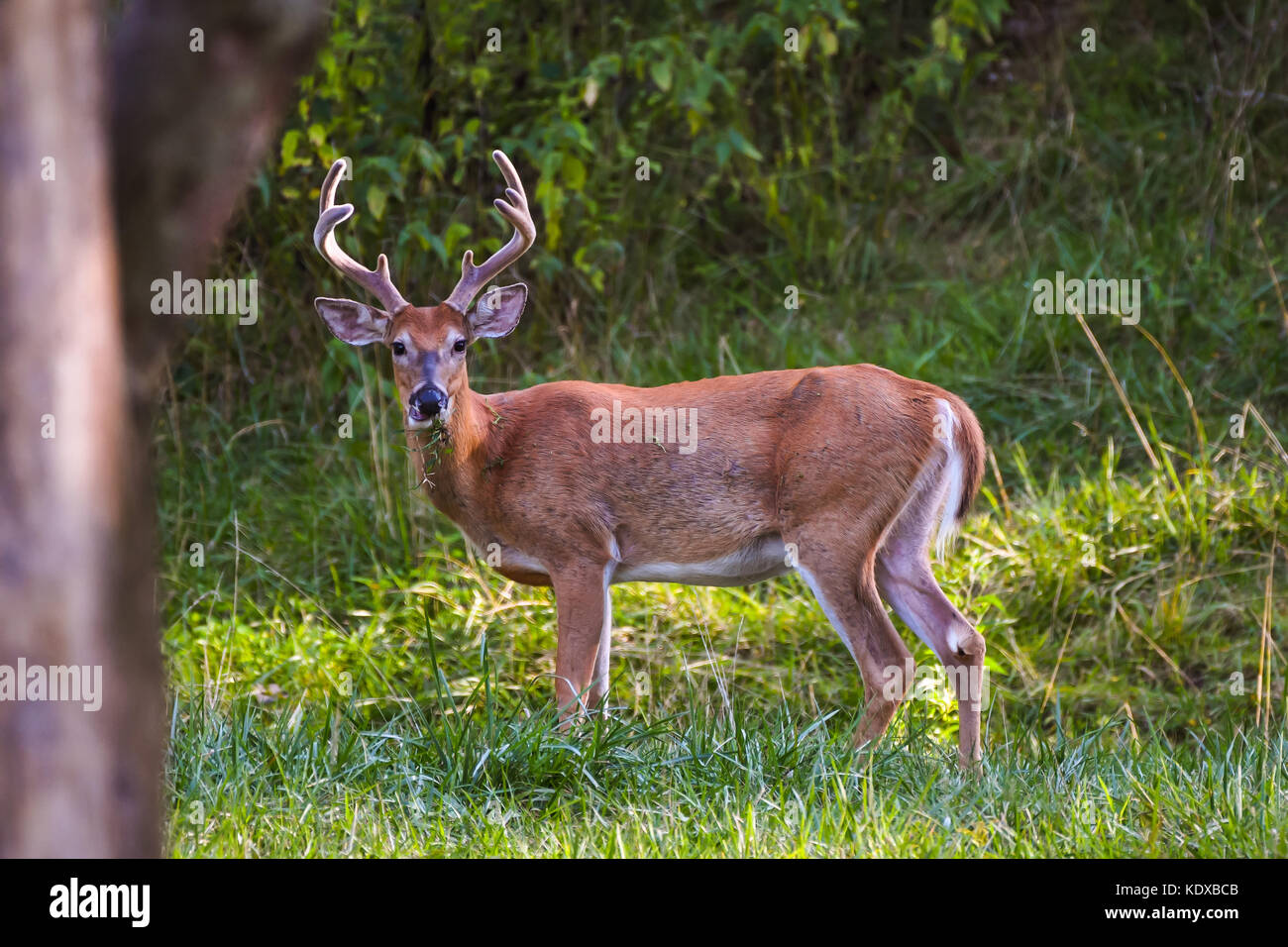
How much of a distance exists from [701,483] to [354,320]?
1.46m

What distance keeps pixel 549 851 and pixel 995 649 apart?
312 cm

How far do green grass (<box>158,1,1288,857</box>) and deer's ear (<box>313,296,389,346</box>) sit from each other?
1.19 m

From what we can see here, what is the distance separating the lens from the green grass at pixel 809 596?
3861mm

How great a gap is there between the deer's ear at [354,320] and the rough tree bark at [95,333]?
3456 millimetres

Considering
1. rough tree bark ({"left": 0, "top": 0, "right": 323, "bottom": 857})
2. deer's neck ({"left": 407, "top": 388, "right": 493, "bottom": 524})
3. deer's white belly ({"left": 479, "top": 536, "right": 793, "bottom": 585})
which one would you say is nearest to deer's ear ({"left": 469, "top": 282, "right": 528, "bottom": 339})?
deer's neck ({"left": 407, "top": 388, "right": 493, "bottom": 524})

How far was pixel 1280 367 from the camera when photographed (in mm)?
7379

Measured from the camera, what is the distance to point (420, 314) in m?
5.50

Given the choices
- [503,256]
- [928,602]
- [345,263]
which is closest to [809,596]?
[928,602]

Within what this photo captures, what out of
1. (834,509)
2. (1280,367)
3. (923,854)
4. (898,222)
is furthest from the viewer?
(898,222)

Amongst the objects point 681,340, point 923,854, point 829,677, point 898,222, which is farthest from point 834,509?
point 898,222

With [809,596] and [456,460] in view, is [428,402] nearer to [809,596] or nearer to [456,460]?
[456,460]

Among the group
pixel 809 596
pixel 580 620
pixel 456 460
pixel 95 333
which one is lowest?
pixel 809 596

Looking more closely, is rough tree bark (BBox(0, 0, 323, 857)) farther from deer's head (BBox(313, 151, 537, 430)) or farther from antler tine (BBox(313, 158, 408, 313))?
antler tine (BBox(313, 158, 408, 313))

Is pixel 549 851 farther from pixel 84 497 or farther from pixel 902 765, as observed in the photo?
pixel 84 497
